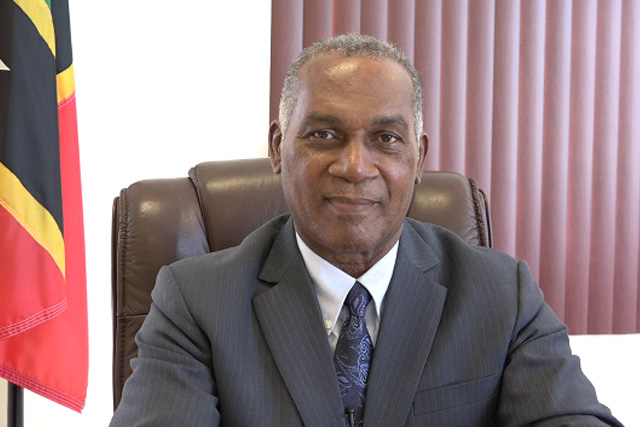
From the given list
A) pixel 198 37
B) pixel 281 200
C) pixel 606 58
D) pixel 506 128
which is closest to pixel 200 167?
pixel 281 200

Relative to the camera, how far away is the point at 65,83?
87.0 inches

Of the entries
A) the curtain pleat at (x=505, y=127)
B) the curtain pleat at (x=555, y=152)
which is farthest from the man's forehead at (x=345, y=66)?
the curtain pleat at (x=555, y=152)

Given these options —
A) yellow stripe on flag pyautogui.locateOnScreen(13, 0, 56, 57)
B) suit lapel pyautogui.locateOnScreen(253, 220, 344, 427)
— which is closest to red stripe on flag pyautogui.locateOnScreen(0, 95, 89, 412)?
yellow stripe on flag pyautogui.locateOnScreen(13, 0, 56, 57)

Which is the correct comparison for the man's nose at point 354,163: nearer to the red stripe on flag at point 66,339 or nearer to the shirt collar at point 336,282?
the shirt collar at point 336,282

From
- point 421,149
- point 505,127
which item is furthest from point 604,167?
point 421,149

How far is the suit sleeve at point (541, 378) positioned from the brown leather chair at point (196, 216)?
1.11 ft

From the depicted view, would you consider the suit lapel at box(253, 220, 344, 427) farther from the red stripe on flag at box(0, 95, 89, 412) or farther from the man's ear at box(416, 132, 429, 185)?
the red stripe on flag at box(0, 95, 89, 412)

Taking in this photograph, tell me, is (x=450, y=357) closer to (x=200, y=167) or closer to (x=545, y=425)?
(x=545, y=425)

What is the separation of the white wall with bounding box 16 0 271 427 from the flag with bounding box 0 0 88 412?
484 millimetres

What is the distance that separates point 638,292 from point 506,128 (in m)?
0.98

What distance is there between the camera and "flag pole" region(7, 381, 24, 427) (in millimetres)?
2191

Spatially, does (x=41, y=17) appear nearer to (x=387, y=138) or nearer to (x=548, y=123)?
(x=387, y=138)

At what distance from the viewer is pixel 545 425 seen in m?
1.30

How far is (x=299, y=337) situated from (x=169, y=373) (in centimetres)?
26
